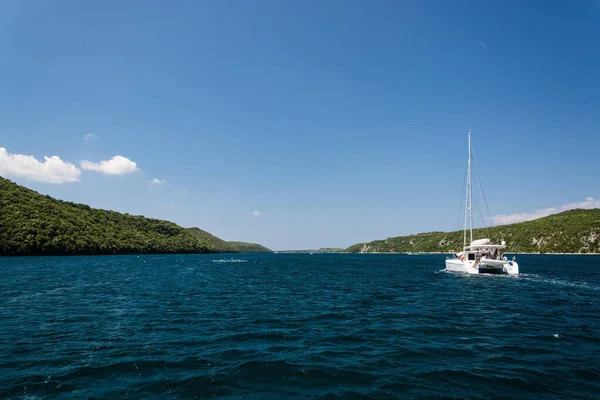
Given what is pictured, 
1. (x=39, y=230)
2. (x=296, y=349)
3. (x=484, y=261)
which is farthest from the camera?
(x=39, y=230)

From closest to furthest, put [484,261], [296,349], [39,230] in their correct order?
[296,349] → [484,261] → [39,230]

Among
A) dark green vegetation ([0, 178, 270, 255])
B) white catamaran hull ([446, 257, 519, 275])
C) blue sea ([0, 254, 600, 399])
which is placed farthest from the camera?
dark green vegetation ([0, 178, 270, 255])

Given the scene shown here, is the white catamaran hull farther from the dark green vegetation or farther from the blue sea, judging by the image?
the dark green vegetation

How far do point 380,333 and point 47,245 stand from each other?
16624cm

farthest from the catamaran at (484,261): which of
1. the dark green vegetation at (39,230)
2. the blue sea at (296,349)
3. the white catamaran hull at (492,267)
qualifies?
the dark green vegetation at (39,230)

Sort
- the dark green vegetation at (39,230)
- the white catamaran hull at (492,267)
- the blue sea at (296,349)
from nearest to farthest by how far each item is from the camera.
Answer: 1. the blue sea at (296,349)
2. the white catamaran hull at (492,267)
3. the dark green vegetation at (39,230)

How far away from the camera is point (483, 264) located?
66.4 metres

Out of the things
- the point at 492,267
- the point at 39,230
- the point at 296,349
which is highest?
the point at 39,230

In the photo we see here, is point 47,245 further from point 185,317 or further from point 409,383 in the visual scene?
point 409,383

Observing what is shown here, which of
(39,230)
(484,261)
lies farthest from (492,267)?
(39,230)

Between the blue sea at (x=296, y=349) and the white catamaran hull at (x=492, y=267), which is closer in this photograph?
the blue sea at (x=296, y=349)

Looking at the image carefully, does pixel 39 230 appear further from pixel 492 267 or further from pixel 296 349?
pixel 492 267

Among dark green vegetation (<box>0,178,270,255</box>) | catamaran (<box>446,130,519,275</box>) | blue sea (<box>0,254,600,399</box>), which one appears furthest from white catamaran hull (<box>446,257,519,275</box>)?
dark green vegetation (<box>0,178,270,255</box>)

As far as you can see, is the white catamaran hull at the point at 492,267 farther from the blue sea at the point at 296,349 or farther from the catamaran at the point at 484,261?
the blue sea at the point at 296,349
